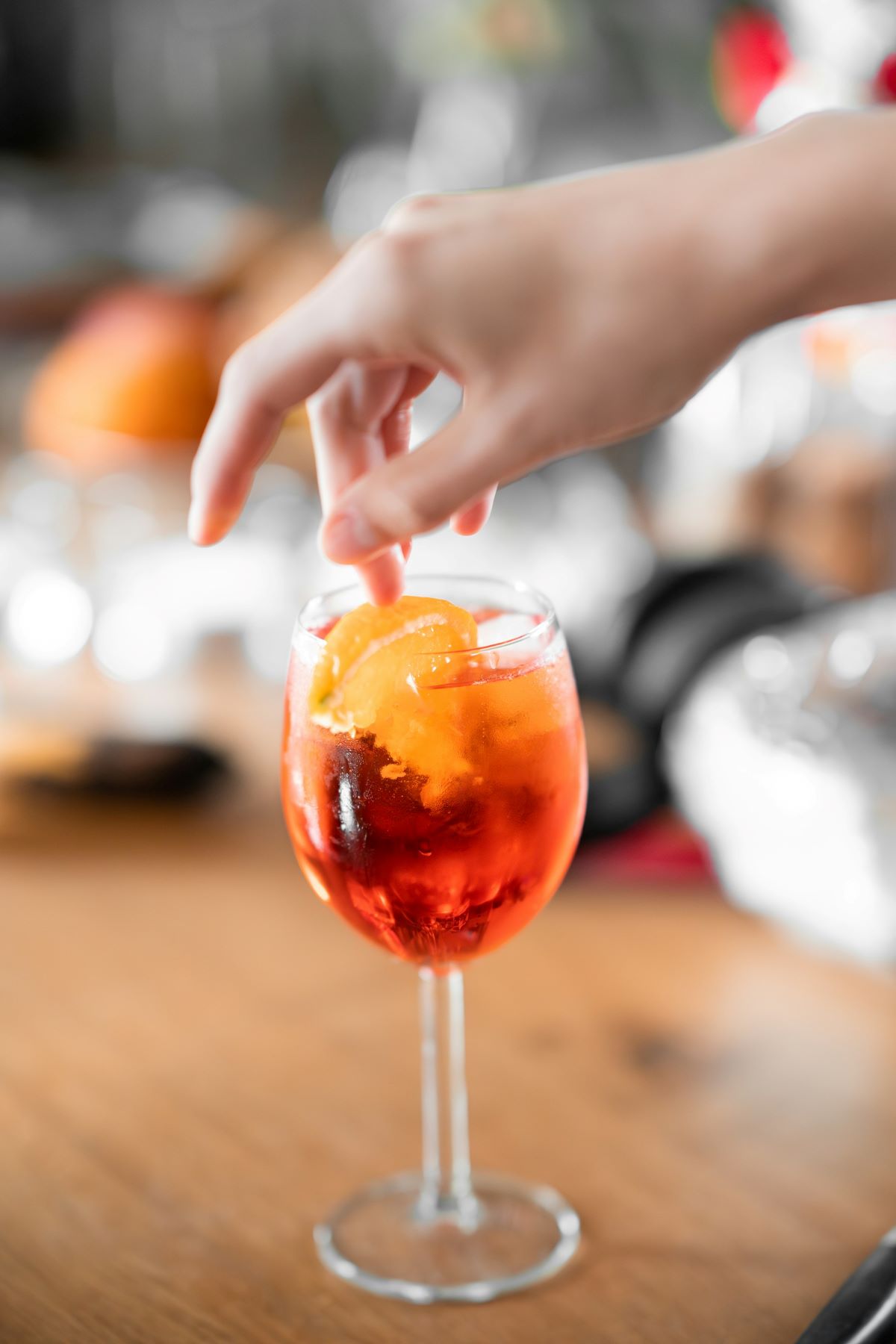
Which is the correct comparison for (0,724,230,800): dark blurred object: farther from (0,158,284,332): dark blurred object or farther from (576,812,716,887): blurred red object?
(0,158,284,332): dark blurred object

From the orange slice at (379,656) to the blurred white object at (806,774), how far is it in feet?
1.25

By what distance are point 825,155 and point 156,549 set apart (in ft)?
4.48

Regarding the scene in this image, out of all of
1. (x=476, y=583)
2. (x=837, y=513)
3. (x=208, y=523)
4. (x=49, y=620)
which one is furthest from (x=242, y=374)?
(x=837, y=513)

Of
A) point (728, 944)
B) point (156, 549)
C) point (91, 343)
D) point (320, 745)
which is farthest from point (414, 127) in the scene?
point (320, 745)

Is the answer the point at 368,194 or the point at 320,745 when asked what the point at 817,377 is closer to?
the point at 368,194

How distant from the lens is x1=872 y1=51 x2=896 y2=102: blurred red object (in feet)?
4.87

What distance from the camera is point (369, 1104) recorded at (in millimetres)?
822

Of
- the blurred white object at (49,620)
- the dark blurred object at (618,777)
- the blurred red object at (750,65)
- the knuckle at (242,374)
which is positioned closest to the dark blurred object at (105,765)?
the dark blurred object at (618,777)

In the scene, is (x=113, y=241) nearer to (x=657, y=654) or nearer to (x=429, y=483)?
(x=657, y=654)

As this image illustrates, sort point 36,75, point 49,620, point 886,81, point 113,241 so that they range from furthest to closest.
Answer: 1. point 36,75
2. point 113,241
3. point 49,620
4. point 886,81

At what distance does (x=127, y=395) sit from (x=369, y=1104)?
1.25 meters

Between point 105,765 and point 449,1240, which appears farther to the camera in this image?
point 105,765

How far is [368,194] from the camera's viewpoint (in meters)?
2.47

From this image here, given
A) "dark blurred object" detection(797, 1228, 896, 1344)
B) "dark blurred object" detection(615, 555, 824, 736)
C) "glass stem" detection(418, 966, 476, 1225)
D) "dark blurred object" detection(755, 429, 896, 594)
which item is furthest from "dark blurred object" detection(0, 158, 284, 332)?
"dark blurred object" detection(797, 1228, 896, 1344)
